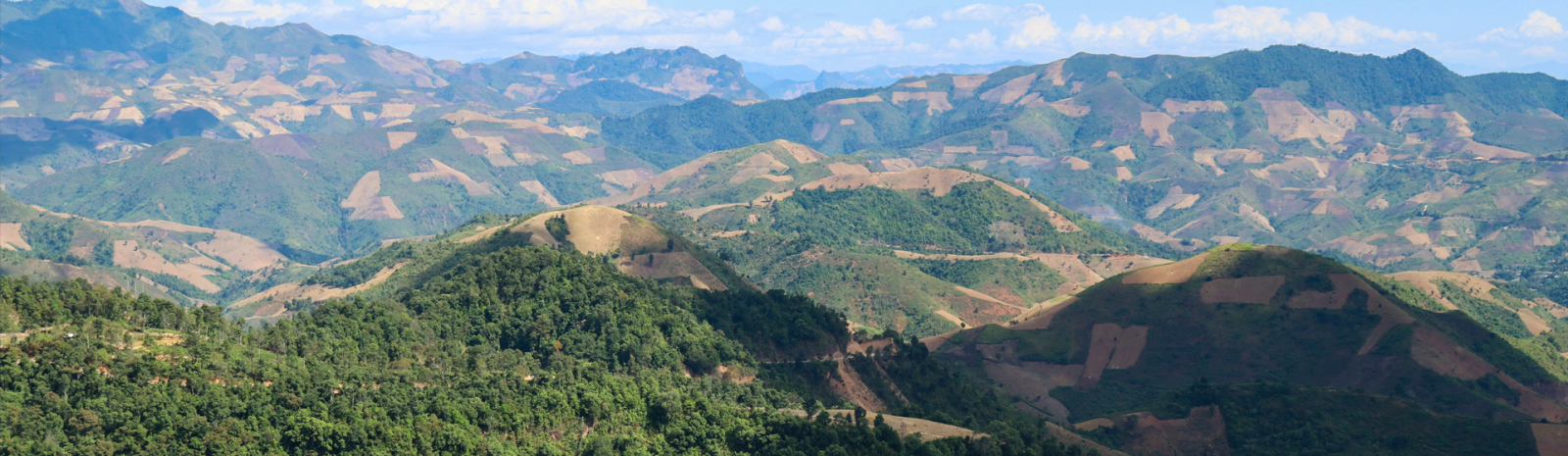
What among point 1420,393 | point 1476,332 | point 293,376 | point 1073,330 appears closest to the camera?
point 293,376

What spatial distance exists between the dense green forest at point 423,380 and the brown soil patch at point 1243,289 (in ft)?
208

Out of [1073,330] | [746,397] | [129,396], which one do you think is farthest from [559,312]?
[1073,330]

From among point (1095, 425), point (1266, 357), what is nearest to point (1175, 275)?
point (1266, 357)

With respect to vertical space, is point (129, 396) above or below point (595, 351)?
above

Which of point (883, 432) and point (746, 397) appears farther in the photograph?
point (746, 397)

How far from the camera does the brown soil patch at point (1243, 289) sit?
184 m

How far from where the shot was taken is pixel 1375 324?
17088cm

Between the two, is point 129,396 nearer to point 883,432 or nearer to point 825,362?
point 883,432

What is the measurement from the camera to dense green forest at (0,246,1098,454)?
83.1m

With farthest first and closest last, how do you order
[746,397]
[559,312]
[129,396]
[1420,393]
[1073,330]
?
[1073,330], [1420,393], [559,312], [746,397], [129,396]

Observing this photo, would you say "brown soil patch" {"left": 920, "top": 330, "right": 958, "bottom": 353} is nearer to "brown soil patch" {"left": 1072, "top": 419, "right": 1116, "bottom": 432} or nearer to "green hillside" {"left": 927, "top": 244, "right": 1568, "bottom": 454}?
"green hillside" {"left": 927, "top": 244, "right": 1568, "bottom": 454}

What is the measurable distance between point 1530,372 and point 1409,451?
177ft

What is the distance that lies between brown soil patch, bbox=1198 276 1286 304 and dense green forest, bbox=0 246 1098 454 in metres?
63.4

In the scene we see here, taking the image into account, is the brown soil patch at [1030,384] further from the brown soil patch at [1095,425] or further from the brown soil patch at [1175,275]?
the brown soil patch at [1175,275]
